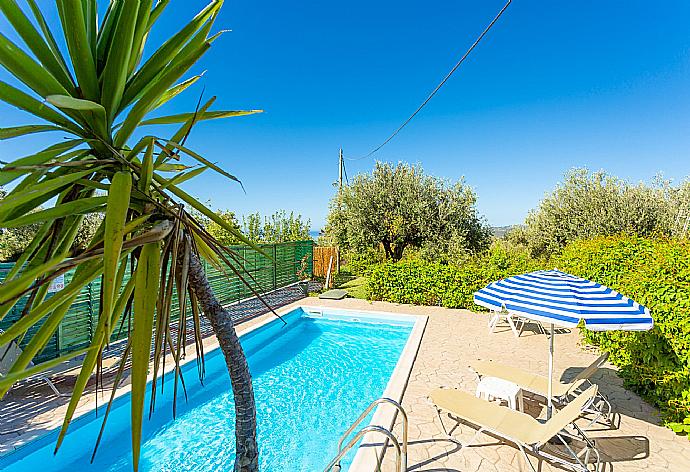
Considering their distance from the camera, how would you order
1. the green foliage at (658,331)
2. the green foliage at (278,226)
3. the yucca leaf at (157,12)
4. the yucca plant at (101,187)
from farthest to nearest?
the green foliage at (278,226) → the green foliage at (658,331) → the yucca leaf at (157,12) → the yucca plant at (101,187)

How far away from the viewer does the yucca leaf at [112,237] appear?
1042 mm

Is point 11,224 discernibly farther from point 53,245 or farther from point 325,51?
point 325,51

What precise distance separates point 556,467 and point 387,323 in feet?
23.7

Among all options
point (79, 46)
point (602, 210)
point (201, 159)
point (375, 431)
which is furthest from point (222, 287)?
point (602, 210)

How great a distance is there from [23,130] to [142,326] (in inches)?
38.2

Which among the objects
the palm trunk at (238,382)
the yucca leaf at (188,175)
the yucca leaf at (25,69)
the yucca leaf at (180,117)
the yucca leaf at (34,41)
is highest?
the yucca leaf at (34,41)

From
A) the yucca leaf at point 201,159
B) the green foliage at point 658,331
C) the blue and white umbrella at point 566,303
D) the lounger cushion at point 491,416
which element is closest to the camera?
the yucca leaf at point 201,159

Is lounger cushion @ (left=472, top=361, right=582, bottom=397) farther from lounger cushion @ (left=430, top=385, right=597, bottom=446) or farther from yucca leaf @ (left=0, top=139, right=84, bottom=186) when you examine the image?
yucca leaf @ (left=0, top=139, right=84, bottom=186)

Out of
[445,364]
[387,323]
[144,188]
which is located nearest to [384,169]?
[387,323]

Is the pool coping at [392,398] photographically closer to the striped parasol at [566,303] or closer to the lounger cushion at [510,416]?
the lounger cushion at [510,416]

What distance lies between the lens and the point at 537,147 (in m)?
26.5

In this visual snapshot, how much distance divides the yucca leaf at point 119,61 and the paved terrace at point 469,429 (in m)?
4.26

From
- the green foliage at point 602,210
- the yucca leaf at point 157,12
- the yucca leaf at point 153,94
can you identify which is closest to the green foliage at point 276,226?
the green foliage at point 602,210

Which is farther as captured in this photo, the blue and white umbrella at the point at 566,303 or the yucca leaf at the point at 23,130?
the blue and white umbrella at the point at 566,303
